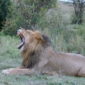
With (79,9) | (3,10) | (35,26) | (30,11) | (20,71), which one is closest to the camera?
(20,71)

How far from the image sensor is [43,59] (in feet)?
25.0

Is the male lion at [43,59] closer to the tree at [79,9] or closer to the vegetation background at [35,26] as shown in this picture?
the vegetation background at [35,26]

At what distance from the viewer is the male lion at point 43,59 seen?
7.59 meters

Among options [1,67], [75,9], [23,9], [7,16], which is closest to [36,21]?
[23,9]

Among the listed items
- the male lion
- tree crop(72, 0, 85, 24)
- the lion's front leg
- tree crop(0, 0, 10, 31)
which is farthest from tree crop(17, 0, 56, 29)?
the lion's front leg

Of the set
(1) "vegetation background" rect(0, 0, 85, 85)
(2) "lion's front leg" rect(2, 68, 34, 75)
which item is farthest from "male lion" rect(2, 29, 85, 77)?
(1) "vegetation background" rect(0, 0, 85, 85)

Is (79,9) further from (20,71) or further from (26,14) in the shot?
(20,71)

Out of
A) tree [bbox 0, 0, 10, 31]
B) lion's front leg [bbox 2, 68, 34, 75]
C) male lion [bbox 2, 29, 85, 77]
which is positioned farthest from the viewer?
tree [bbox 0, 0, 10, 31]

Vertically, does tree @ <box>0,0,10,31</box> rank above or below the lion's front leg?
above

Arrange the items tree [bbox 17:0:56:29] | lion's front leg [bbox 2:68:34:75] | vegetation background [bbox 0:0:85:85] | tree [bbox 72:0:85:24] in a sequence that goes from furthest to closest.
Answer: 1. tree [bbox 72:0:85:24]
2. tree [bbox 17:0:56:29]
3. vegetation background [bbox 0:0:85:85]
4. lion's front leg [bbox 2:68:34:75]

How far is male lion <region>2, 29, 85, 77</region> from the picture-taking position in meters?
7.59

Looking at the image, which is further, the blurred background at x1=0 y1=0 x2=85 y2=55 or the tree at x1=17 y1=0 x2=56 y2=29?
the tree at x1=17 y1=0 x2=56 y2=29

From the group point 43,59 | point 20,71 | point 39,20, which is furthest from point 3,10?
point 20,71

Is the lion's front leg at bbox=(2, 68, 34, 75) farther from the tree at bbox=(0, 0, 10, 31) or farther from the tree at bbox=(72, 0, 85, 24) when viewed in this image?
the tree at bbox=(72, 0, 85, 24)
